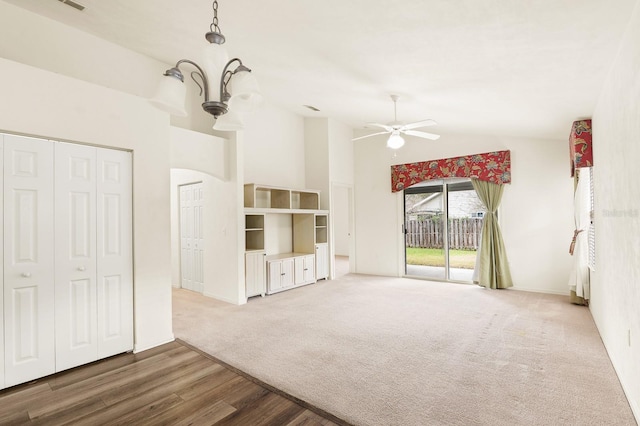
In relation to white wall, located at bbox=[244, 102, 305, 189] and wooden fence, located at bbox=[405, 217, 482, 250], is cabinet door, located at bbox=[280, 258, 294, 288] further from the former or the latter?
wooden fence, located at bbox=[405, 217, 482, 250]

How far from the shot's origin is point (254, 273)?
5547mm

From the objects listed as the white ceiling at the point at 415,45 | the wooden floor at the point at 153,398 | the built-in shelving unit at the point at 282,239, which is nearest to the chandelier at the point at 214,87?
the white ceiling at the point at 415,45

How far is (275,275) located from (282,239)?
3.69ft

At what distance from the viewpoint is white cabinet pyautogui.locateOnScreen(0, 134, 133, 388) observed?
106 inches

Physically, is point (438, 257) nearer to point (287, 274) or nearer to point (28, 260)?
point (287, 274)

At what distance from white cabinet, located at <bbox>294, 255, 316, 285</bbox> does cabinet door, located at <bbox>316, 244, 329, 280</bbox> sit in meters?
0.17

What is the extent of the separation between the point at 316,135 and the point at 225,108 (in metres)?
5.30

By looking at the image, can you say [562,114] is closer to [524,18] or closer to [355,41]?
[524,18]

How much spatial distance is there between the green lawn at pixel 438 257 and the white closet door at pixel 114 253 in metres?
5.56

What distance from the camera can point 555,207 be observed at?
5461mm

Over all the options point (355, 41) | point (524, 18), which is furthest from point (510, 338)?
point (355, 41)

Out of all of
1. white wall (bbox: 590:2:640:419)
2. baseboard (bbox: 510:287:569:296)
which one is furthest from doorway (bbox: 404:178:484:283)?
white wall (bbox: 590:2:640:419)

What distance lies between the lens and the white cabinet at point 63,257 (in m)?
2.69

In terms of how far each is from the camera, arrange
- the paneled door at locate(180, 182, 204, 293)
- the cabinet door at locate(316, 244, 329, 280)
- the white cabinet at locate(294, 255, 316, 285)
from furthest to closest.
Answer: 1. the cabinet door at locate(316, 244, 329, 280)
2. the white cabinet at locate(294, 255, 316, 285)
3. the paneled door at locate(180, 182, 204, 293)
